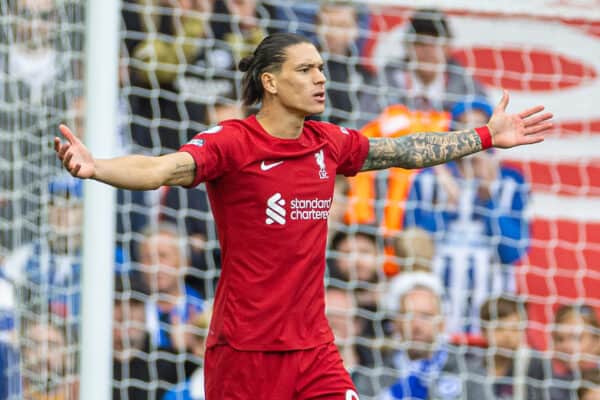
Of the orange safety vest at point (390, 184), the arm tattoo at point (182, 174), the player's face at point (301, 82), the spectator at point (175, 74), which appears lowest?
the arm tattoo at point (182, 174)

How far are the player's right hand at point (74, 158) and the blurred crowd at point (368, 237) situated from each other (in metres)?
2.60

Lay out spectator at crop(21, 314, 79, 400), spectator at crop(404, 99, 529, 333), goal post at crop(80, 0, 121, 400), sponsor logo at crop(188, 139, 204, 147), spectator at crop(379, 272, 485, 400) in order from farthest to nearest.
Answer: spectator at crop(404, 99, 529, 333), spectator at crop(379, 272, 485, 400), spectator at crop(21, 314, 79, 400), goal post at crop(80, 0, 121, 400), sponsor logo at crop(188, 139, 204, 147)

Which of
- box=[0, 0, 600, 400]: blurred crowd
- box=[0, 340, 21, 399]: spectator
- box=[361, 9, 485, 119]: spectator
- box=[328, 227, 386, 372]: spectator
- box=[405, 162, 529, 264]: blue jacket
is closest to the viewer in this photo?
box=[0, 340, 21, 399]: spectator

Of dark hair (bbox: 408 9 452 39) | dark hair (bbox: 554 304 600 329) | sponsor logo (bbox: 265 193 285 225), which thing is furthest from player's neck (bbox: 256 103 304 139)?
dark hair (bbox: 554 304 600 329)

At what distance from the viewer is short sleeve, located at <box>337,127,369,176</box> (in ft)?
13.9

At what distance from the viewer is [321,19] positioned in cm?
702

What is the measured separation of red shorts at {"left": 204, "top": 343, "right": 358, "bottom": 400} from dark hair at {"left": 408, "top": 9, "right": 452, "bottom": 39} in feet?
11.8

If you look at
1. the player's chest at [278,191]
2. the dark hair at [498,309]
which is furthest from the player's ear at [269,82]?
the dark hair at [498,309]

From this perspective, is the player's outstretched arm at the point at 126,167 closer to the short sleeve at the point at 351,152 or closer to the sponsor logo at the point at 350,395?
the short sleeve at the point at 351,152

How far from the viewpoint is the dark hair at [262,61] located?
4176mm

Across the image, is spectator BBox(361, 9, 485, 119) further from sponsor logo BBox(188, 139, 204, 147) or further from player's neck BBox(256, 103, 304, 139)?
sponsor logo BBox(188, 139, 204, 147)

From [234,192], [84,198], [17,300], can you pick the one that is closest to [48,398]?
[17,300]

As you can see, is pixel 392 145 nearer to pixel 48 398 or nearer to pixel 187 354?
pixel 48 398

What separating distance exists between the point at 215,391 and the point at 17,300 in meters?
1.83
